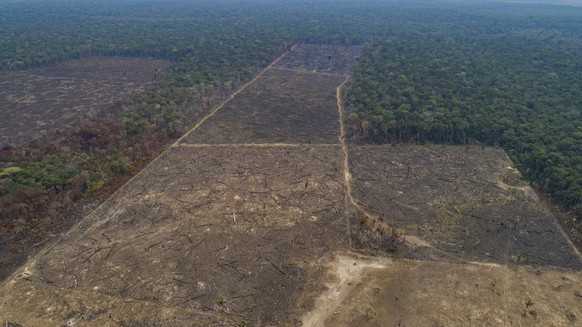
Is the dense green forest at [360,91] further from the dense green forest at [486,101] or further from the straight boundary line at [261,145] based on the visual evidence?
the straight boundary line at [261,145]

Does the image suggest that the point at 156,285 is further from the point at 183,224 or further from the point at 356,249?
the point at 356,249

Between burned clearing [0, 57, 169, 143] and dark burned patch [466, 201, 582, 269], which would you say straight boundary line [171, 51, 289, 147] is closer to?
burned clearing [0, 57, 169, 143]

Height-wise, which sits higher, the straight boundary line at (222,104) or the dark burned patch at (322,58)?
the dark burned patch at (322,58)

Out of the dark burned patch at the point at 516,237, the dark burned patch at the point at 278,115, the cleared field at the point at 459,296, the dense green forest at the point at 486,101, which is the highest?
the dense green forest at the point at 486,101

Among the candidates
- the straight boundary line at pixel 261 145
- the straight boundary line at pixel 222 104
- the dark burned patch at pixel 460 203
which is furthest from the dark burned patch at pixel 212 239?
the straight boundary line at pixel 222 104

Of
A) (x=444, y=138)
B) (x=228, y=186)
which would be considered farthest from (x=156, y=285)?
(x=444, y=138)

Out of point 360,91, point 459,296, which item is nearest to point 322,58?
point 360,91

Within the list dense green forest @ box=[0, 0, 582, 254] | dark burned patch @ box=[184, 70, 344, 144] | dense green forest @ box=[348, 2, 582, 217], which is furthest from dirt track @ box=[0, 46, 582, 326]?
dark burned patch @ box=[184, 70, 344, 144]
